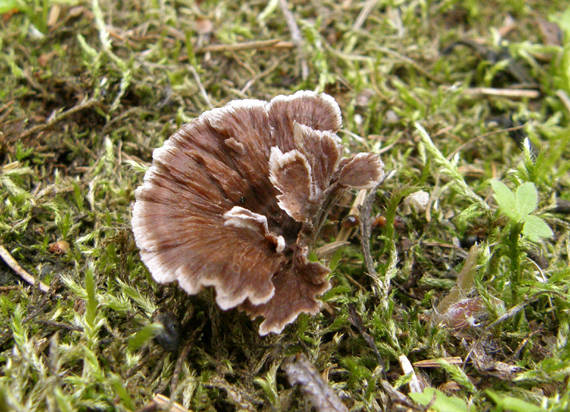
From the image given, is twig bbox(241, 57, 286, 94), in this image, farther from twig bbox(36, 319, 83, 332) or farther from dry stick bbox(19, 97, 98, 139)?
twig bbox(36, 319, 83, 332)

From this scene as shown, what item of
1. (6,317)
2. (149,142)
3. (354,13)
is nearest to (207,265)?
(6,317)

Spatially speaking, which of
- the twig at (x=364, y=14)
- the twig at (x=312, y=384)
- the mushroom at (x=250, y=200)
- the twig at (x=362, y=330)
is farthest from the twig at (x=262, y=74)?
the twig at (x=312, y=384)

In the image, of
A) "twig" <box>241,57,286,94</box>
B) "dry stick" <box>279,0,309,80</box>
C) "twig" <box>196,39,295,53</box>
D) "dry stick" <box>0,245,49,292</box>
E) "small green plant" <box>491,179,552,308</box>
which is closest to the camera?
"small green plant" <box>491,179,552,308</box>

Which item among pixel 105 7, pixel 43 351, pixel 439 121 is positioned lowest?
pixel 439 121

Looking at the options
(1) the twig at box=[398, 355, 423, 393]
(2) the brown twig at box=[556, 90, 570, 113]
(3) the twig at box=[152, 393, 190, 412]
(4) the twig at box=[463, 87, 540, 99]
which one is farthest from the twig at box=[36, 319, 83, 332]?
(2) the brown twig at box=[556, 90, 570, 113]

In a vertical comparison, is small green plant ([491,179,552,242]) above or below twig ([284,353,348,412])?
above

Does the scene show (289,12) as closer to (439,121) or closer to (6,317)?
(439,121)

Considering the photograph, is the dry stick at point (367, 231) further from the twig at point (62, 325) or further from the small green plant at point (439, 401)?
the twig at point (62, 325)
